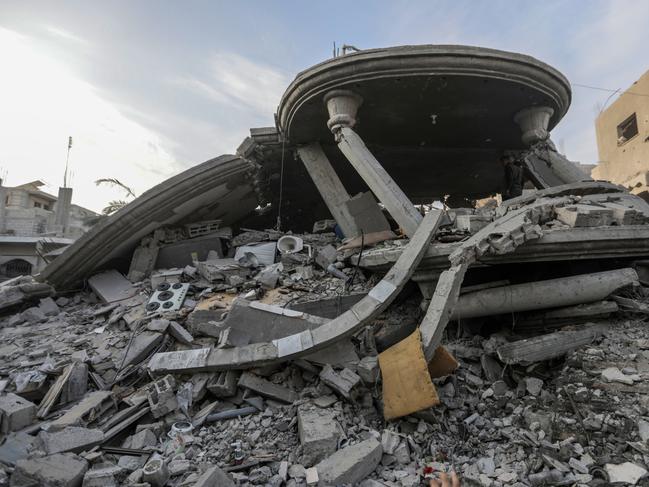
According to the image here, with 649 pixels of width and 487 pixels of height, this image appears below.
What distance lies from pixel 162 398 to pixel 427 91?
20.4ft

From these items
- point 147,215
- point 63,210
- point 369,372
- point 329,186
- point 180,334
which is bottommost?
point 369,372

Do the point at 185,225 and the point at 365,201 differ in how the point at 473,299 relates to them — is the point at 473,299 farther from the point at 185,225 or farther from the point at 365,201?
the point at 185,225

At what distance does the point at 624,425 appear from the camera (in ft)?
8.82

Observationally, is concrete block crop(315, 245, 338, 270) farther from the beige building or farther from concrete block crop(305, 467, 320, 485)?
the beige building

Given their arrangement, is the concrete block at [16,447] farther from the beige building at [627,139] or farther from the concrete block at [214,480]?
the beige building at [627,139]

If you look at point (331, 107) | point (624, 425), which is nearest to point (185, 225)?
point (331, 107)

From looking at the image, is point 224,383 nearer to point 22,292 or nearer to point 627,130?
point 22,292

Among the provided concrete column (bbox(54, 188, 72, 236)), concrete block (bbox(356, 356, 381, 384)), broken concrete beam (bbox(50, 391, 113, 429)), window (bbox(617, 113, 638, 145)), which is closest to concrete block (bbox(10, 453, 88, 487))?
broken concrete beam (bbox(50, 391, 113, 429))

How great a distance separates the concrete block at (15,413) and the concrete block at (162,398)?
3.45ft

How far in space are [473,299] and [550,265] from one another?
54.8 inches

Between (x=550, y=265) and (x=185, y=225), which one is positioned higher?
(x=185, y=225)

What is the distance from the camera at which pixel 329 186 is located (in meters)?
7.37

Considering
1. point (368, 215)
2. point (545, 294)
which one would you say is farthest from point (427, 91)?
point (545, 294)

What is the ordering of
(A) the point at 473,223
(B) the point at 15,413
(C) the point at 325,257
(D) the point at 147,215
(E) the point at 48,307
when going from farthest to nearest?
(D) the point at 147,215
(E) the point at 48,307
(C) the point at 325,257
(A) the point at 473,223
(B) the point at 15,413
